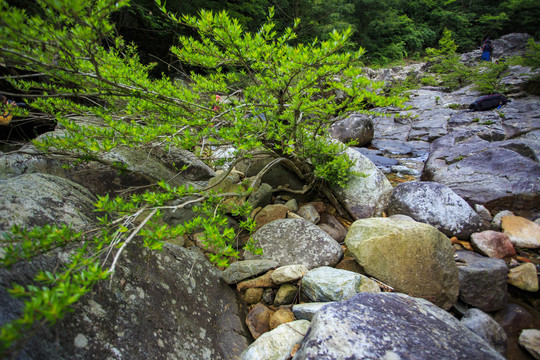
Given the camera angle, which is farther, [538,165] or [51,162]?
[538,165]

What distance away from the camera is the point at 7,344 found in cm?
69

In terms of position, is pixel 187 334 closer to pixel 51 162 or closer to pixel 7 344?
pixel 7 344

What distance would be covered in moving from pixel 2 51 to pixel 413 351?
9.82ft

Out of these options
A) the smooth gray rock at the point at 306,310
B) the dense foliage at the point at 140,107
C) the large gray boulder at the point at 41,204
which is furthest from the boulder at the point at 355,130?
the large gray boulder at the point at 41,204

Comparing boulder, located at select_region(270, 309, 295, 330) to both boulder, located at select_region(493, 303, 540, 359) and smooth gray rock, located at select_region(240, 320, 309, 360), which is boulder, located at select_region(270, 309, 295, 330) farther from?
boulder, located at select_region(493, 303, 540, 359)

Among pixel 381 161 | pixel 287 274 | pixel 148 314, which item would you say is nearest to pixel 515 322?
pixel 287 274

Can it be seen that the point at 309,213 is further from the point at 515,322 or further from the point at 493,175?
the point at 493,175

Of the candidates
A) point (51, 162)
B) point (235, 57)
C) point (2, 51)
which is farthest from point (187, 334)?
point (51, 162)

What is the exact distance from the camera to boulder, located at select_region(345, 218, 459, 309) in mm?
2479

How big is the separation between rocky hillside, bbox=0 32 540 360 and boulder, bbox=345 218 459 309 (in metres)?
0.01

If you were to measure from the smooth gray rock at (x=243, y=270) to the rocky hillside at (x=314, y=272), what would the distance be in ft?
0.05

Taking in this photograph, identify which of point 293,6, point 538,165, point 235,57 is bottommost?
Result: point 538,165

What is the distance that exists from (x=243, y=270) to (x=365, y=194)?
97.8 inches

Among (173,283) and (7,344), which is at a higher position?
(7,344)
